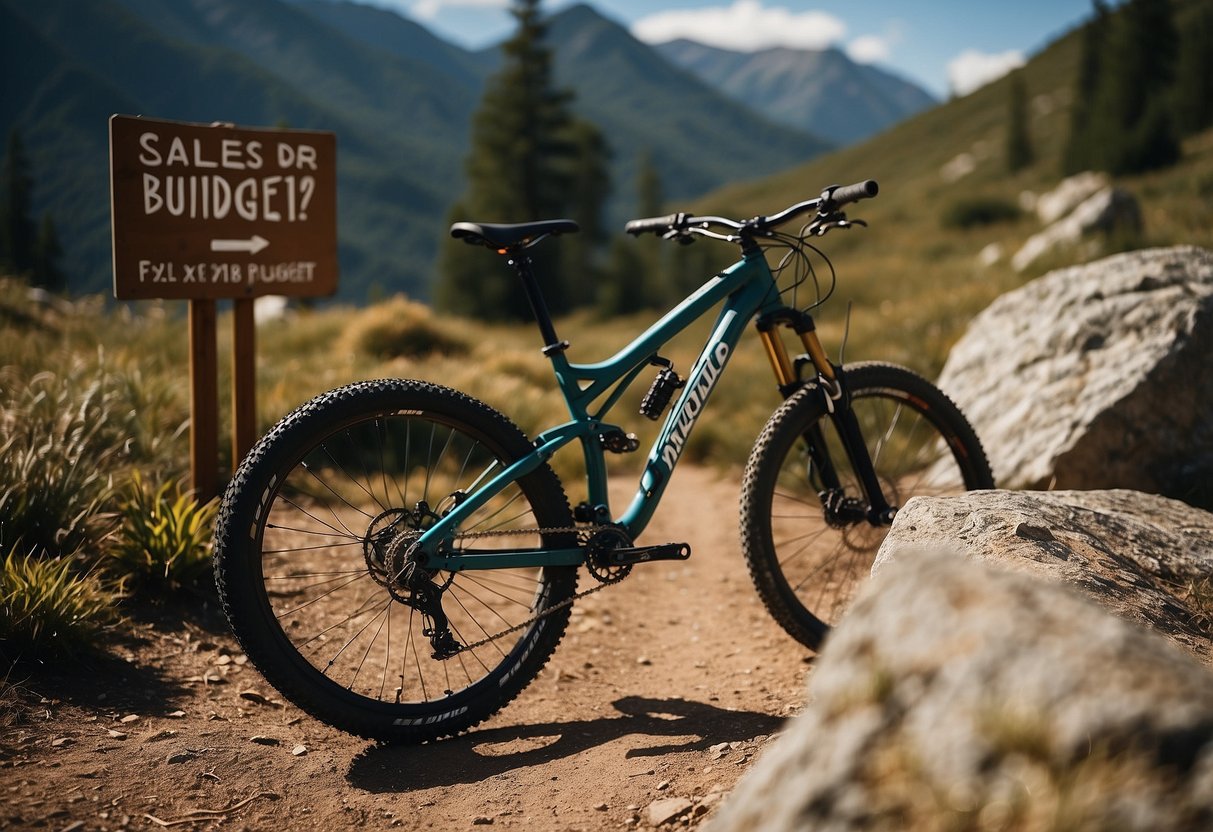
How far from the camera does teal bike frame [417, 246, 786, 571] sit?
3.14 metres

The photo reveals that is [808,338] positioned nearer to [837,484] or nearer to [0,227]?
[837,484]

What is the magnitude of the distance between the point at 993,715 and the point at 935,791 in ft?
0.47

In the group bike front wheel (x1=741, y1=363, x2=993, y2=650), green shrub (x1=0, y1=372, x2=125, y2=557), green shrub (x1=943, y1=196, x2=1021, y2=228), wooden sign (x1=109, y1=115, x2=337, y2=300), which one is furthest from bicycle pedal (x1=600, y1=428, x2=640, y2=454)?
green shrub (x1=943, y1=196, x2=1021, y2=228)

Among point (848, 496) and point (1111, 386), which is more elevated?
point (1111, 386)

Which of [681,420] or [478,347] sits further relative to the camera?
[478,347]

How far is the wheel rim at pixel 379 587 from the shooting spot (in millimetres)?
3092

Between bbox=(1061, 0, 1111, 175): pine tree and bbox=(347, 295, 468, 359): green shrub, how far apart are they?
97.1 ft

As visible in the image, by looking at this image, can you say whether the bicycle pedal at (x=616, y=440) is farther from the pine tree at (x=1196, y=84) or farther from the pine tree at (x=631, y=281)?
the pine tree at (x=631, y=281)

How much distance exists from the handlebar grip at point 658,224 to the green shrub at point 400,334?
5461mm

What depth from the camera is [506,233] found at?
3332mm

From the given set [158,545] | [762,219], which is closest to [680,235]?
[762,219]

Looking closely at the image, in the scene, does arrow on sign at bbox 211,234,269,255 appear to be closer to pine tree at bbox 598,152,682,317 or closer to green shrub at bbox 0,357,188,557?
green shrub at bbox 0,357,188,557

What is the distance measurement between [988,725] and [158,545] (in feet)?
11.8

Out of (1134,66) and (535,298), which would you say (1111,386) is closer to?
(535,298)
